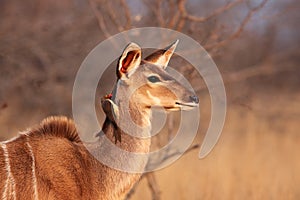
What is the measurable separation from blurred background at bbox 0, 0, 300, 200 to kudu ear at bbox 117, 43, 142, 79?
136 centimetres

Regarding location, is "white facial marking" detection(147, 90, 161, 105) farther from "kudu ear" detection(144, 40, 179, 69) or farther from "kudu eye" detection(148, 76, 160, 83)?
"kudu ear" detection(144, 40, 179, 69)

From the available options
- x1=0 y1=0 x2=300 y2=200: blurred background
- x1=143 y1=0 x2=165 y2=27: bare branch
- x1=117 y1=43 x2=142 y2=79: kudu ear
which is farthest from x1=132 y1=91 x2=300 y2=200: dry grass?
x1=117 y1=43 x2=142 y2=79: kudu ear

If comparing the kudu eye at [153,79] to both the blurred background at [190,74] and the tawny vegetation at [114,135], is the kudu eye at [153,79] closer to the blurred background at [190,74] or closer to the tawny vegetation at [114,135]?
the tawny vegetation at [114,135]

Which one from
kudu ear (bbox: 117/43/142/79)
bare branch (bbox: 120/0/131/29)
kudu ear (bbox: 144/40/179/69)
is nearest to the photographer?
kudu ear (bbox: 117/43/142/79)

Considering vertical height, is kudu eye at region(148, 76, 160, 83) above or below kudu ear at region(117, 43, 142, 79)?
below

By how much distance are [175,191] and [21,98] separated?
418 cm

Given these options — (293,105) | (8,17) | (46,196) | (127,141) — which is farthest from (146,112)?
(293,105)

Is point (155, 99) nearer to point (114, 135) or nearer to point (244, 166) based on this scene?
point (114, 135)

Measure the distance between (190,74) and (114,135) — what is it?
161cm

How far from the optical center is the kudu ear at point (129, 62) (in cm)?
453

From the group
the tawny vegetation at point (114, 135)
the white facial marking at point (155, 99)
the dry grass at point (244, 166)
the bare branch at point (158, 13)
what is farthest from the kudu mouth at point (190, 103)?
the bare branch at point (158, 13)

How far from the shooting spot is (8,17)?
10.5m

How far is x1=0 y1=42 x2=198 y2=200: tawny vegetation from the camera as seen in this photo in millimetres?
4422

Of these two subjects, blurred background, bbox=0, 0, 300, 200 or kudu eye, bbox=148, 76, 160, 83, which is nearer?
kudu eye, bbox=148, 76, 160, 83
